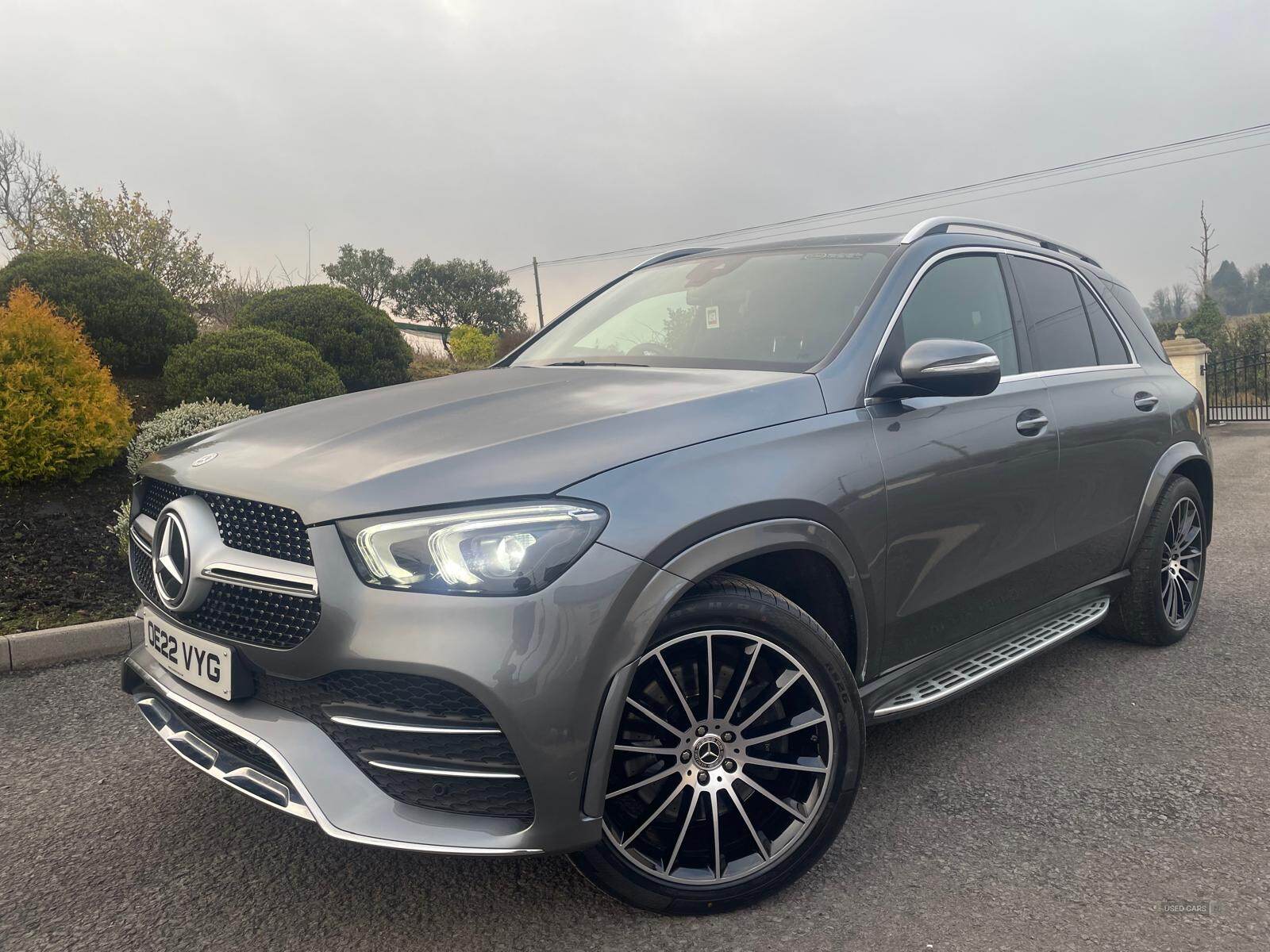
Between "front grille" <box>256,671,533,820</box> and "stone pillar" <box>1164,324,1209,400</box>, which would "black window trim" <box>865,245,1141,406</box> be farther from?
"stone pillar" <box>1164,324,1209,400</box>

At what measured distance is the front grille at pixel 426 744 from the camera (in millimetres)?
1893

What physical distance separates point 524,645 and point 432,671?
192mm

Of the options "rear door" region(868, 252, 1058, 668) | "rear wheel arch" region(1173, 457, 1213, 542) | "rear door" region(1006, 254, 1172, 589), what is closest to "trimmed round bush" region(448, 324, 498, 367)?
"rear wheel arch" region(1173, 457, 1213, 542)

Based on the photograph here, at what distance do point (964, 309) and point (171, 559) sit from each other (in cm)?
265

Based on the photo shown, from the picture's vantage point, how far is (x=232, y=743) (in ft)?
7.03

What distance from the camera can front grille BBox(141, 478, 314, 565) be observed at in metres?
2.01

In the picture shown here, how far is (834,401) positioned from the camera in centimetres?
259

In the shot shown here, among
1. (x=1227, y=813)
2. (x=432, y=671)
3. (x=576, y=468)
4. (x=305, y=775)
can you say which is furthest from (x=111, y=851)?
(x=1227, y=813)

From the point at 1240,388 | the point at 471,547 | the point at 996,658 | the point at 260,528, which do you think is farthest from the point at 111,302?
the point at 1240,388

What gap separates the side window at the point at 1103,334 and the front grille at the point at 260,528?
3379 millimetres

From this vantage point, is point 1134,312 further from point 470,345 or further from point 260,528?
point 470,345

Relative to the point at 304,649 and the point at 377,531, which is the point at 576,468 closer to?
the point at 377,531

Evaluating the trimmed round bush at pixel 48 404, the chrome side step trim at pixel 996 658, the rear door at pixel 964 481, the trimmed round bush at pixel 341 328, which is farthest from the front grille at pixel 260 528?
the trimmed round bush at pixel 341 328

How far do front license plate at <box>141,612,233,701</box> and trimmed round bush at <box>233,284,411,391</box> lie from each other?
9081 millimetres
